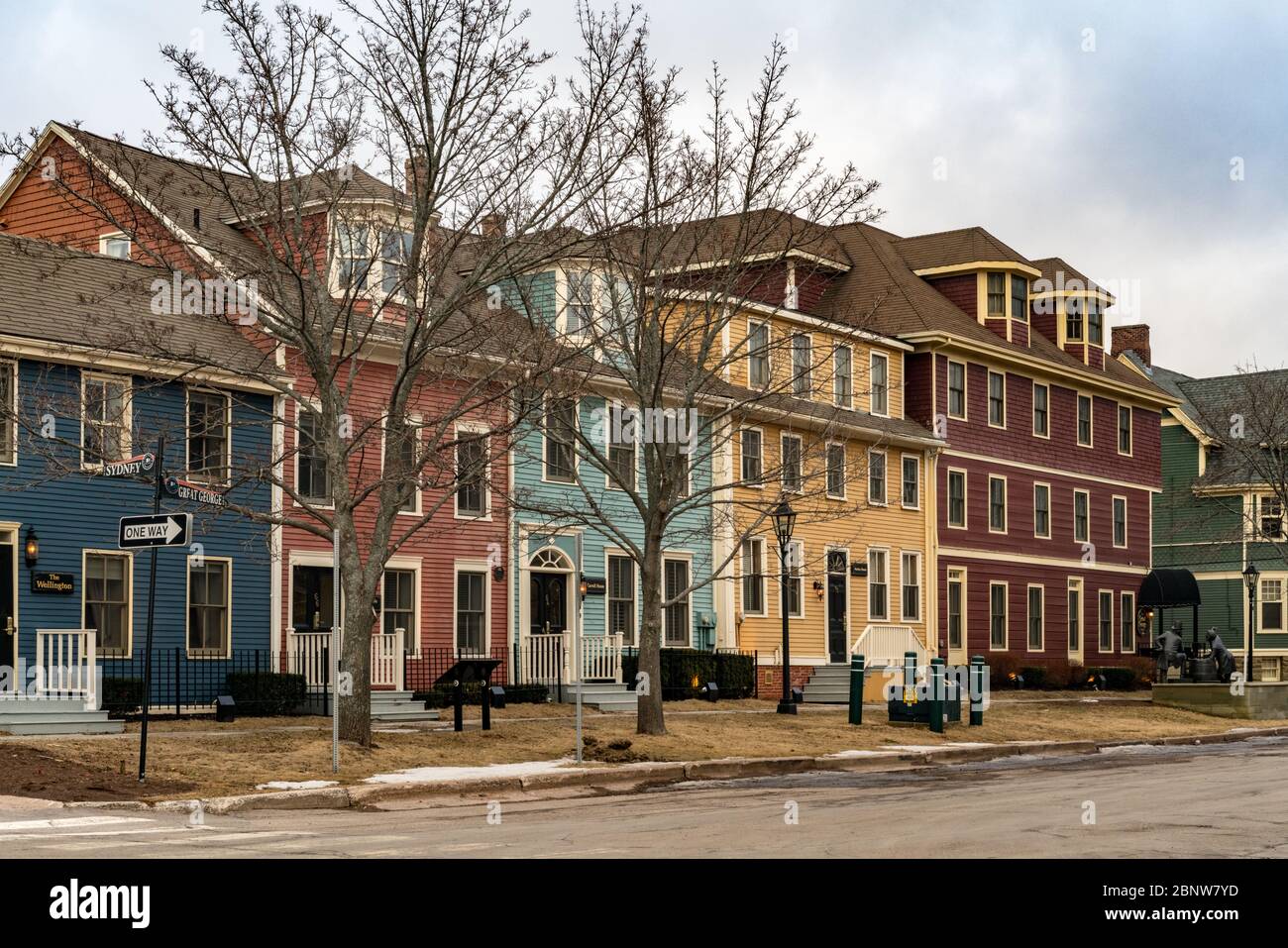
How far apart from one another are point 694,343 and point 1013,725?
997 cm

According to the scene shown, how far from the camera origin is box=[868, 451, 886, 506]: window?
42219 mm

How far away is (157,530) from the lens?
55.8 ft

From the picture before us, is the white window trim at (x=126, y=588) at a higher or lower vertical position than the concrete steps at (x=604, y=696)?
higher

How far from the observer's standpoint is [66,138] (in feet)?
101

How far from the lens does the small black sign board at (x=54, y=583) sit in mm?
24891

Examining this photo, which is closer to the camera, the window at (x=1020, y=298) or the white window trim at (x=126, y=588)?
the white window trim at (x=126, y=588)

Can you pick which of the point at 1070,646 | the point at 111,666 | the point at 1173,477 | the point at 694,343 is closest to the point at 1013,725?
the point at 694,343

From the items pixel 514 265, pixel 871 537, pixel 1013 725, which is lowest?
pixel 1013 725

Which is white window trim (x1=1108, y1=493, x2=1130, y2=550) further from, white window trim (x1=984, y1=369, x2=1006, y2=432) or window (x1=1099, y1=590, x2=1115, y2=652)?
white window trim (x1=984, y1=369, x2=1006, y2=432)

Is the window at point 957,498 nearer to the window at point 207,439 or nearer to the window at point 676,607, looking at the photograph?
the window at point 676,607

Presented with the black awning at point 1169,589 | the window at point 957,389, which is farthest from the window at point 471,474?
the black awning at point 1169,589

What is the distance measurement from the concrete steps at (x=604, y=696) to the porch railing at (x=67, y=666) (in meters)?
10.0

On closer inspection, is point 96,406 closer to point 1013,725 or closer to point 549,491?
point 549,491

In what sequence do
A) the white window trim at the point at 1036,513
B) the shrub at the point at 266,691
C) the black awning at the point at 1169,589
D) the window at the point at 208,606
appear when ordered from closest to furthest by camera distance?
the shrub at the point at 266,691 < the window at the point at 208,606 < the black awning at the point at 1169,589 < the white window trim at the point at 1036,513
